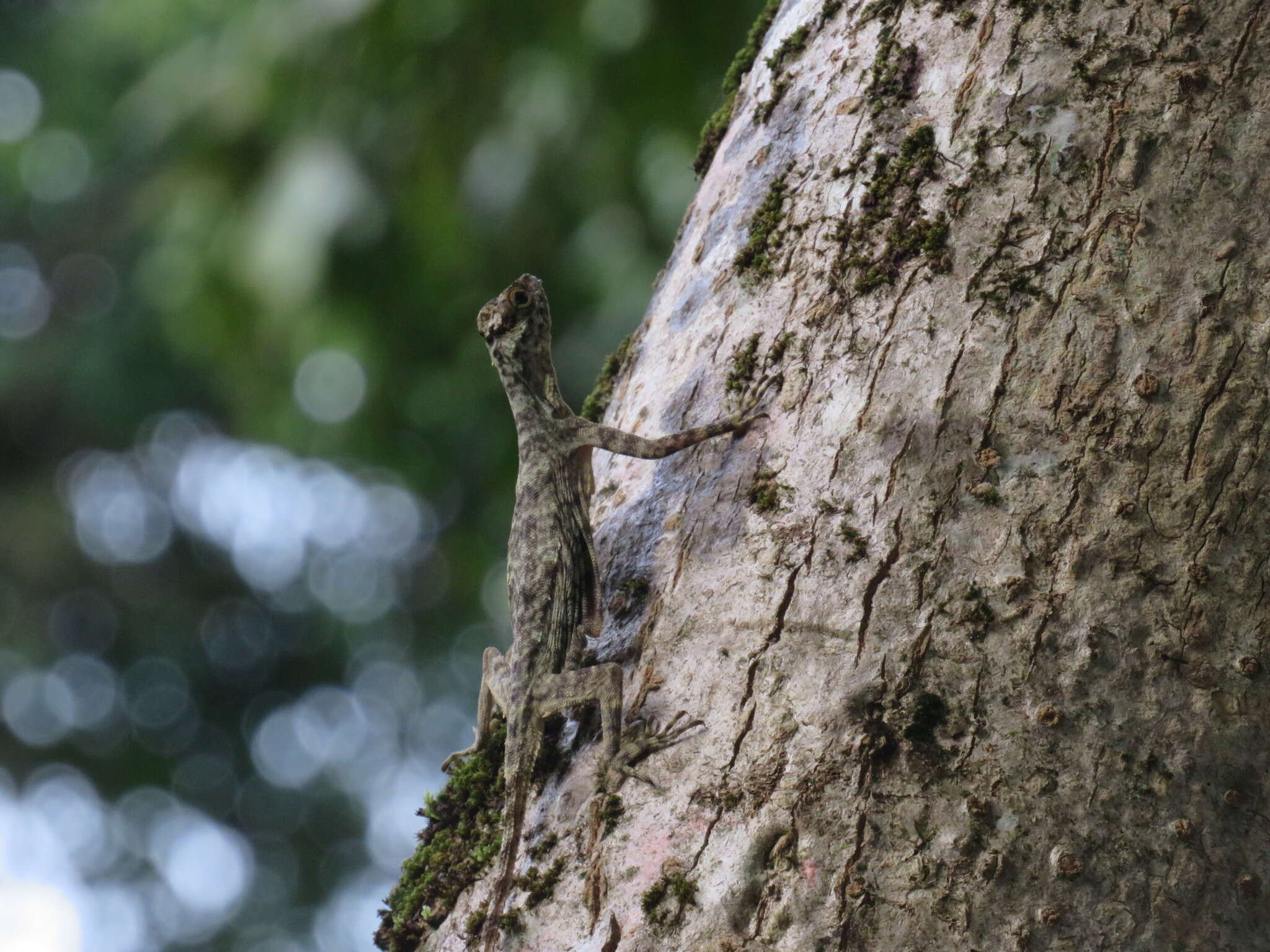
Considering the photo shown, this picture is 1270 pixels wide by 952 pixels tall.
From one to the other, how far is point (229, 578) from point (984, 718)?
17416 millimetres

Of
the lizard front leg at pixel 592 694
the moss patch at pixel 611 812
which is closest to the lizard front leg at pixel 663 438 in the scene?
the lizard front leg at pixel 592 694

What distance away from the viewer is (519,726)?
3131mm

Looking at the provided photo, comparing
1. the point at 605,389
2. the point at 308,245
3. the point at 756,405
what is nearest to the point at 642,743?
the point at 756,405

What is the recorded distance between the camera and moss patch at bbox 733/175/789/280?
10.0 ft

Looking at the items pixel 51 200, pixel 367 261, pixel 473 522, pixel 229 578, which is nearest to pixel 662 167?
pixel 367 261

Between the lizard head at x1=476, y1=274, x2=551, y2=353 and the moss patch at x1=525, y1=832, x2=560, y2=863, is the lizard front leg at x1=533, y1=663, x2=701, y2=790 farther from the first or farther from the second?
the lizard head at x1=476, y1=274, x2=551, y2=353

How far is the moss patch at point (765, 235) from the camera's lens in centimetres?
305

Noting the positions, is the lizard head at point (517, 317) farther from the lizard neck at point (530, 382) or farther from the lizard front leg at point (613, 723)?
the lizard front leg at point (613, 723)

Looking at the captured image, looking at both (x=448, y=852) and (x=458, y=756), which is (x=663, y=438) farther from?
(x=458, y=756)

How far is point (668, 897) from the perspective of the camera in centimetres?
235

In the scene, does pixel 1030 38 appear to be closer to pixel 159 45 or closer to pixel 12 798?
pixel 159 45

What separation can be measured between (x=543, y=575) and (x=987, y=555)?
5.63ft

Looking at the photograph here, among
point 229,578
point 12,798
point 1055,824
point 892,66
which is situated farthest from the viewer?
point 229,578

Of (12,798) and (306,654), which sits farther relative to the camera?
(306,654)
